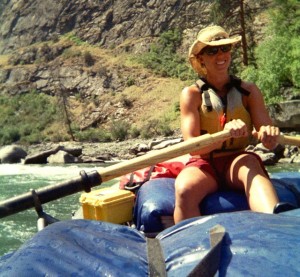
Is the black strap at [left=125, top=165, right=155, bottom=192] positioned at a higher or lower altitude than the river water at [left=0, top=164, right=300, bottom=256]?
higher

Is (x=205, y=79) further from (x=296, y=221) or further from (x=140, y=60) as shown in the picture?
(x=140, y=60)

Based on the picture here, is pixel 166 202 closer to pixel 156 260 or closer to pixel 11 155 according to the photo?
pixel 156 260

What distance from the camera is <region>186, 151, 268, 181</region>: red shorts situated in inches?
115

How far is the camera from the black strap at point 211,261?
1.49 meters

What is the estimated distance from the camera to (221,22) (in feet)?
70.1

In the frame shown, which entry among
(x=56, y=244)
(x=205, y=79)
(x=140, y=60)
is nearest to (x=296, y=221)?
(x=56, y=244)

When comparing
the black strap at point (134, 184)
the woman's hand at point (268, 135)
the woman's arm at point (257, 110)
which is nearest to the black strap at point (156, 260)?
the woman's hand at point (268, 135)

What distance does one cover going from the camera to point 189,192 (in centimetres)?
273

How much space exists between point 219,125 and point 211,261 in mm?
1611

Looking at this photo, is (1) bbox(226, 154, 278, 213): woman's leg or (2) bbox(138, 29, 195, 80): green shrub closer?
(1) bbox(226, 154, 278, 213): woman's leg

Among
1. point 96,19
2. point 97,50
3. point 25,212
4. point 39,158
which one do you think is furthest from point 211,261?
point 96,19

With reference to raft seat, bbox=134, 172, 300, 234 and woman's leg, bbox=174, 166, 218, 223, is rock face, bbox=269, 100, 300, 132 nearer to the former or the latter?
raft seat, bbox=134, 172, 300, 234

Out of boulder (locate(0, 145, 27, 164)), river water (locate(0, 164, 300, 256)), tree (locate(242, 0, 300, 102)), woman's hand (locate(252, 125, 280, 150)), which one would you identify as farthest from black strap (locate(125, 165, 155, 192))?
boulder (locate(0, 145, 27, 164))

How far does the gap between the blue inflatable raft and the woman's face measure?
131 centimetres
